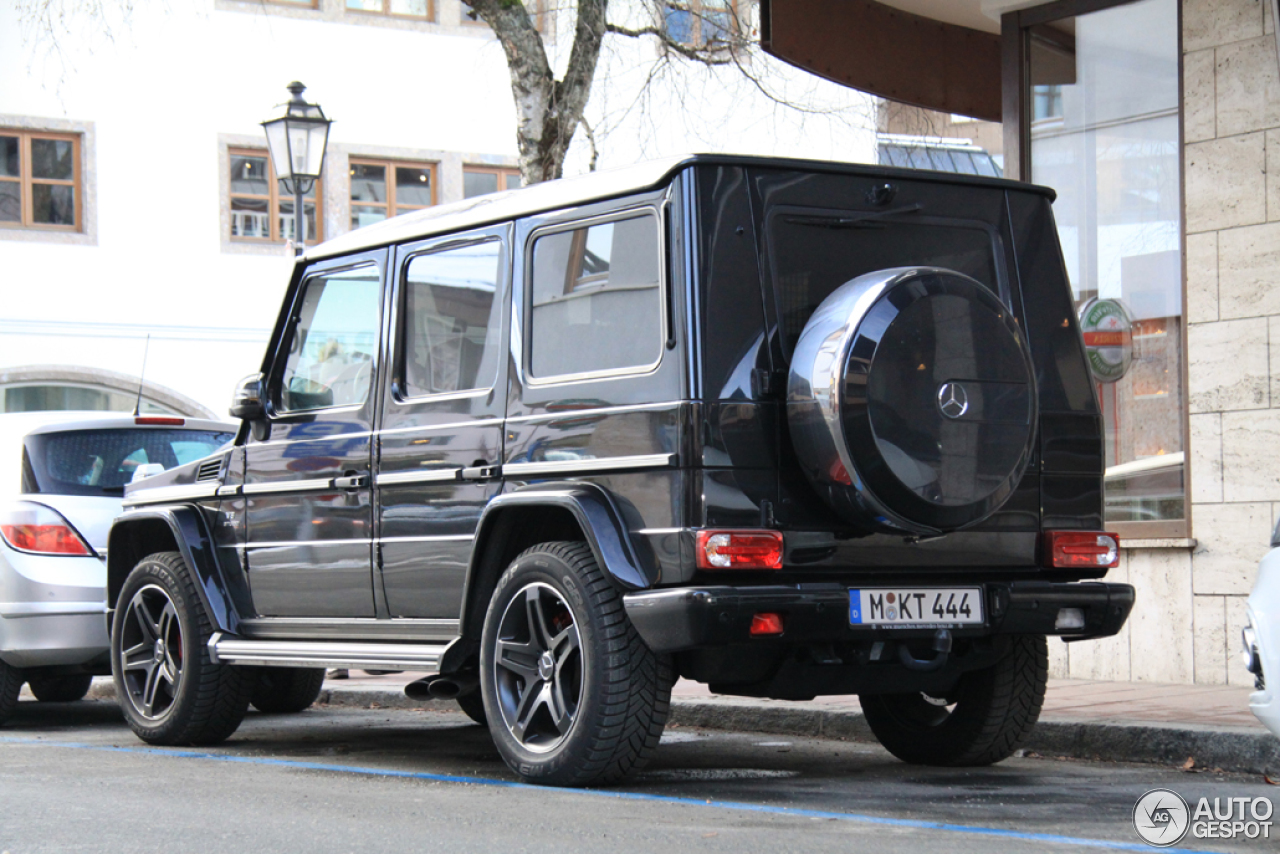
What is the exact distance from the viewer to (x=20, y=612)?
871 cm

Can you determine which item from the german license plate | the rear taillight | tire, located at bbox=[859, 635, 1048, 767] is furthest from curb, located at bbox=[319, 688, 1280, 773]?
the rear taillight

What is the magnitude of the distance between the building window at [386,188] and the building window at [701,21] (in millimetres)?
7434

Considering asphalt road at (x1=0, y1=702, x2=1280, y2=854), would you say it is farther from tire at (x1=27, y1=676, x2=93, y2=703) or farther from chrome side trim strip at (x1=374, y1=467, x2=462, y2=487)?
tire at (x1=27, y1=676, x2=93, y2=703)

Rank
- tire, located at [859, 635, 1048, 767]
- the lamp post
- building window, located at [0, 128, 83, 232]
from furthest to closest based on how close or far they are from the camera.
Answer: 1. building window, located at [0, 128, 83, 232]
2. the lamp post
3. tire, located at [859, 635, 1048, 767]

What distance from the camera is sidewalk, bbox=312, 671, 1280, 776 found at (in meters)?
6.80

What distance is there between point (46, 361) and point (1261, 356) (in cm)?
1710

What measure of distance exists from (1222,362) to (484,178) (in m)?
17.2

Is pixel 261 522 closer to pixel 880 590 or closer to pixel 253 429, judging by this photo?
pixel 253 429

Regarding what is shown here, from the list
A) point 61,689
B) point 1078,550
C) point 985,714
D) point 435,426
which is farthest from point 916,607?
point 61,689

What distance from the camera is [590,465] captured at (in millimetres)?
5973

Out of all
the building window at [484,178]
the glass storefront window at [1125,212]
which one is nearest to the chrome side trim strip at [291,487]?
the glass storefront window at [1125,212]

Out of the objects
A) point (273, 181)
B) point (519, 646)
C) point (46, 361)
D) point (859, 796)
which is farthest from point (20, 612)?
point (273, 181)

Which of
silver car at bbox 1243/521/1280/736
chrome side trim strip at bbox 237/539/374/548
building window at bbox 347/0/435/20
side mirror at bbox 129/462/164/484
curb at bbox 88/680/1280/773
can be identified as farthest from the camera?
building window at bbox 347/0/435/20

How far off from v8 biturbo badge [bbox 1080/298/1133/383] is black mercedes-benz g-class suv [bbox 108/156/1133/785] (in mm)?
3930
